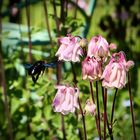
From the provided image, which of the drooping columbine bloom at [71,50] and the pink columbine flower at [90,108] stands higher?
the drooping columbine bloom at [71,50]

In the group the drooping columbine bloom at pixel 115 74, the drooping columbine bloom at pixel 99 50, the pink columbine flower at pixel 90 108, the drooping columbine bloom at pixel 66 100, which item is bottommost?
the pink columbine flower at pixel 90 108

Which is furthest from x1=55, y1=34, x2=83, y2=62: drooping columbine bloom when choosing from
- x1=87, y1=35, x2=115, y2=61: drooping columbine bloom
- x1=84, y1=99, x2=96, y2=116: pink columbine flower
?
x1=84, y1=99, x2=96, y2=116: pink columbine flower

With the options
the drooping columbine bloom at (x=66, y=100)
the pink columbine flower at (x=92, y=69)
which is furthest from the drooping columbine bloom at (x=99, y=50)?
the drooping columbine bloom at (x=66, y=100)

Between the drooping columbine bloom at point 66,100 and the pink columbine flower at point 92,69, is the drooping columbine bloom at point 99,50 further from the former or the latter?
the drooping columbine bloom at point 66,100

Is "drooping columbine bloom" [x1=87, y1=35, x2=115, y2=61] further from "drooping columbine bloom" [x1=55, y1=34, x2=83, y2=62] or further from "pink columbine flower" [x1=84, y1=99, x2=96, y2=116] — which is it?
"pink columbine flower" [x1=84, y1=99, x2=96, y2=116]

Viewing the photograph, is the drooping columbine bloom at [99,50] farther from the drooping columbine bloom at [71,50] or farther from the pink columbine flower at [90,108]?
the pink columbine flower at [90,108]

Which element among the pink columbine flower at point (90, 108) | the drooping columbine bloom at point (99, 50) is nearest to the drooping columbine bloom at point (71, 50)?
the drooping columbine bloom at point (99, 50)
